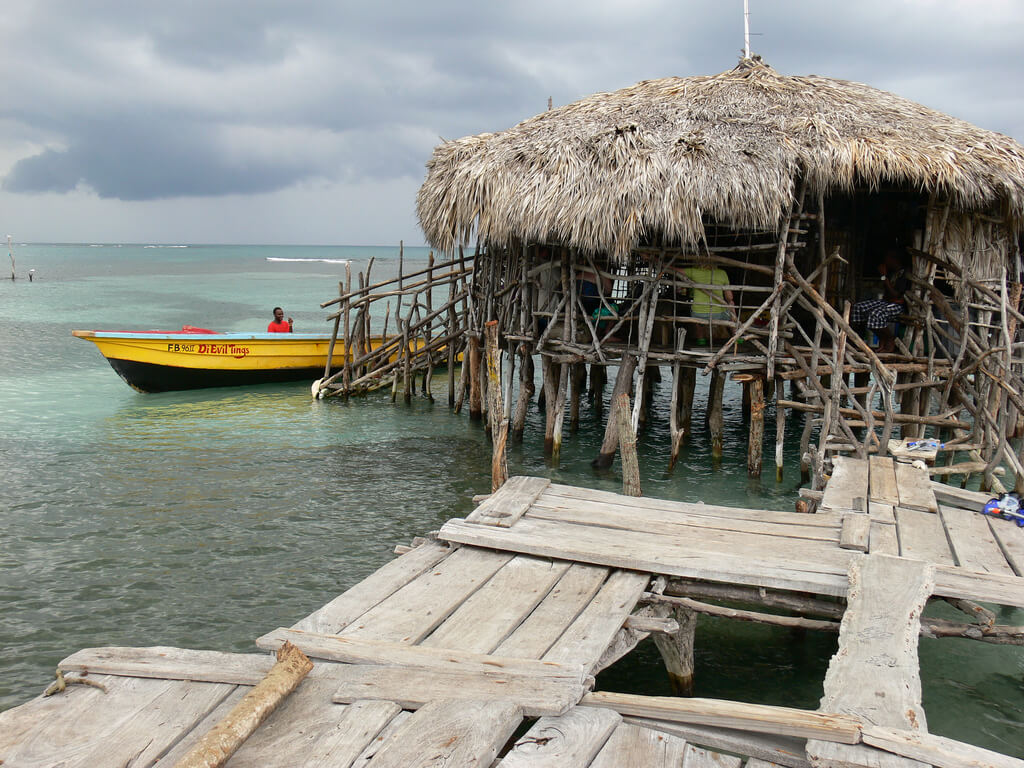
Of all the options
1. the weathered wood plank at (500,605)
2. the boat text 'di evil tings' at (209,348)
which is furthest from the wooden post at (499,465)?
the boat text 'di evil tings' at (209,348)

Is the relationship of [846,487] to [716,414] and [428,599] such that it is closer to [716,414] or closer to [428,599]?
[428,599]

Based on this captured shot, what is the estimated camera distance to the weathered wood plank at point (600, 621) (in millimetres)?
4312

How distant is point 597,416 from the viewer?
15.0 m

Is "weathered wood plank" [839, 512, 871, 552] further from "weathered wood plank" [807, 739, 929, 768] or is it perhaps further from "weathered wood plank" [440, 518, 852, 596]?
"weathered wood plank" [807, 739, 929, 768]

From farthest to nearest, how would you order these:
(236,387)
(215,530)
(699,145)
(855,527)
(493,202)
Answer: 1. (236,387)
2. (493,202)
3. (699,145)
4. (215,530)
5. (855,527)

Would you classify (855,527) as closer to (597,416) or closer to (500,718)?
(500,718)

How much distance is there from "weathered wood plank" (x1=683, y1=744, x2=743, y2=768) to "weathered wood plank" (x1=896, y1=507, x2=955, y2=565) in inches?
98.7

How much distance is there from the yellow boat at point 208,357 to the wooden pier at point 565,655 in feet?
39.0

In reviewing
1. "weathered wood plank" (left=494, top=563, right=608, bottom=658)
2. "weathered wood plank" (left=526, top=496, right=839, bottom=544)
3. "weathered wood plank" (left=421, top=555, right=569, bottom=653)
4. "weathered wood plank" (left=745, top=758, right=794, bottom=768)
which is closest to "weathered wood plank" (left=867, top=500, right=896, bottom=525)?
"weathered wood plank" (left=526, top=496, right=839, bottom=544)

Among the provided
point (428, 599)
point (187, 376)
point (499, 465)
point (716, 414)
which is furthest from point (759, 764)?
point (187, 376)

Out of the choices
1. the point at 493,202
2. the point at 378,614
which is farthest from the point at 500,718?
the point at 493,202

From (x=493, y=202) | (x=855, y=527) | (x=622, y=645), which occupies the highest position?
(x=493, y=202)

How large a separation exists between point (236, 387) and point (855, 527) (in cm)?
1416

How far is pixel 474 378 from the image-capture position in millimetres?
14070
